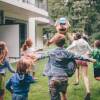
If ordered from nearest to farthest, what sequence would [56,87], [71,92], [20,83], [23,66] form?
[23,66] → [20,83] → [56,87] → [71,92]

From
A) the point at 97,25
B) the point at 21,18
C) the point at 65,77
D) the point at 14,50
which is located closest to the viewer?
the point at 65,77

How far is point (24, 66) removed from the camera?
7449 mm

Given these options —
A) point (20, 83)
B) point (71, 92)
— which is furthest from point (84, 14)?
point (20, 83)

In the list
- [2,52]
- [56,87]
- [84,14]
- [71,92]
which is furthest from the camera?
[84,14]

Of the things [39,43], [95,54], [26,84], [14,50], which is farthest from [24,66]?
[39,43]

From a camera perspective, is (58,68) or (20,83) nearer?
(20,83)

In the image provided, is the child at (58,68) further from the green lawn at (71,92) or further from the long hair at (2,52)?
the green lawn at (71,92)

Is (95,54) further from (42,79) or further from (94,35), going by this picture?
(94,35)

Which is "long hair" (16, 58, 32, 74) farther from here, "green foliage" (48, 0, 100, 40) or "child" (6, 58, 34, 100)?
"green foliage" (48, 0, 100, 40)

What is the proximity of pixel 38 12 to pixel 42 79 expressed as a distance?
18.1m

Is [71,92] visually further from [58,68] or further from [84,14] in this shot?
[84,14]

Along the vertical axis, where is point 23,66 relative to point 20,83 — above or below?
above

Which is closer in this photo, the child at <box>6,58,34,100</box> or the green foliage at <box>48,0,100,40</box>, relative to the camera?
the child at <box>6,58,34,100</box>

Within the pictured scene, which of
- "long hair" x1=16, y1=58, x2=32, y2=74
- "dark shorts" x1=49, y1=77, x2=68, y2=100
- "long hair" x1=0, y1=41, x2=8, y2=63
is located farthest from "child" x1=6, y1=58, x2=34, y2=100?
"long hair" x1=0, y1=41, x2=8, y2=63
